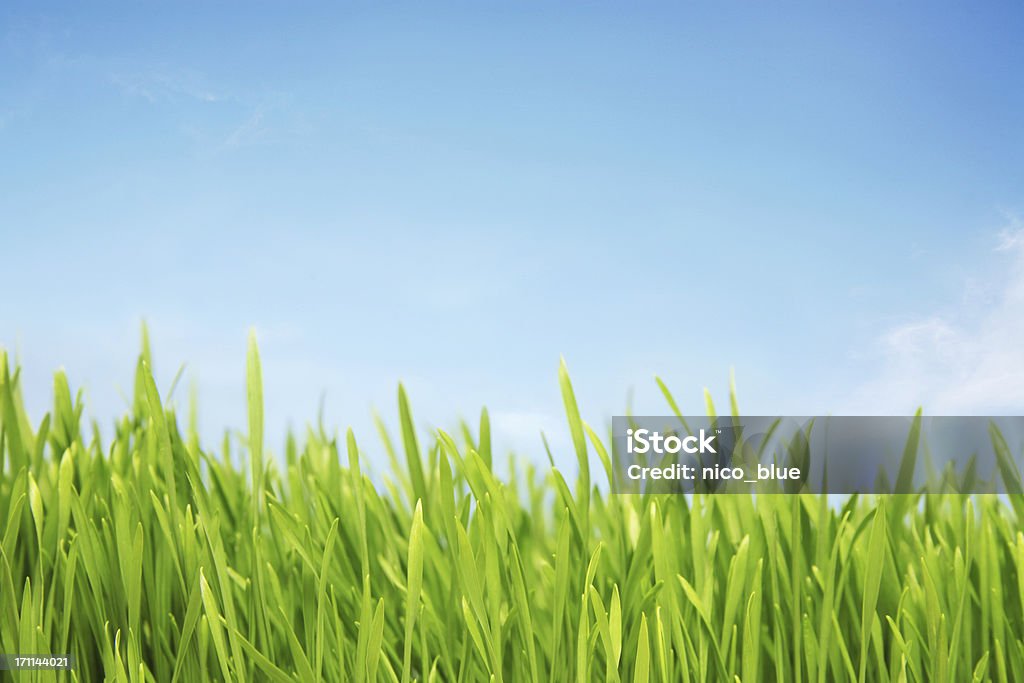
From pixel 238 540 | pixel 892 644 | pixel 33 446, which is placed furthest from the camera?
pixel 33 446

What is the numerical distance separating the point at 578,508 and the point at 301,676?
0.34 m

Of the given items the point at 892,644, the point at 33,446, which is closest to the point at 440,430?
the point at 892,644

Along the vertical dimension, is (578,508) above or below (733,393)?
below

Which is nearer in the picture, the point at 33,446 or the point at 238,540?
the point at 238,540

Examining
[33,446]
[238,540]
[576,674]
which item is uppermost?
[33,446]

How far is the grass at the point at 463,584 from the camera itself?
0.80m

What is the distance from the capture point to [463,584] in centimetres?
77

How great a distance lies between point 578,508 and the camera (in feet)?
2.96

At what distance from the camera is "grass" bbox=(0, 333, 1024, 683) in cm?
80

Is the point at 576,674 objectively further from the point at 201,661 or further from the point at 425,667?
the point at 201,661

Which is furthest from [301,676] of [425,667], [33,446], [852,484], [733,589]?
[852,484]

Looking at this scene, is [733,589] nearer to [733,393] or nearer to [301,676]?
[733,393]

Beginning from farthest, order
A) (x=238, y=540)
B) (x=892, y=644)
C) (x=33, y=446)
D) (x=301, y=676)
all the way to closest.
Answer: (x=33, y=446) < (x=238, y=540) < (x=892, y=644) < (x=301, y=676)

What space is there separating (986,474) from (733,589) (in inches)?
20.7
